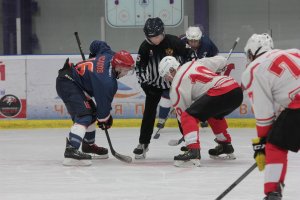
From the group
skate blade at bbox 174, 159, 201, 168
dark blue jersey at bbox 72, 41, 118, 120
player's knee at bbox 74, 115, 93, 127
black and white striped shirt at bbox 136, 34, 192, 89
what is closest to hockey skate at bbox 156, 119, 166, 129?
black and white striped shirt at bbox 136, 34, 192, 89

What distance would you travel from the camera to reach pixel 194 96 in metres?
4.83

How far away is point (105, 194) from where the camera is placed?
13.0ft

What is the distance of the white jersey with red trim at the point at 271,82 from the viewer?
3.19 meters

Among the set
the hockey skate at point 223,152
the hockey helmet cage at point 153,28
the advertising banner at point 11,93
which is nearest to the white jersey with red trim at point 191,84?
the hockey helmet cage at point 153,28

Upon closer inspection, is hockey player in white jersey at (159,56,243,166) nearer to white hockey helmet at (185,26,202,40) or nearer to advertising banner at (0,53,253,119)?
white hockey helmet at (185,26,202,40)

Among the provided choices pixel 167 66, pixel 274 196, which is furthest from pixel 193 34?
pixel 274 196

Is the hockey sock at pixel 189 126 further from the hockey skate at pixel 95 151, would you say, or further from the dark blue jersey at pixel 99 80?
the hockey skate at pixel 95 151

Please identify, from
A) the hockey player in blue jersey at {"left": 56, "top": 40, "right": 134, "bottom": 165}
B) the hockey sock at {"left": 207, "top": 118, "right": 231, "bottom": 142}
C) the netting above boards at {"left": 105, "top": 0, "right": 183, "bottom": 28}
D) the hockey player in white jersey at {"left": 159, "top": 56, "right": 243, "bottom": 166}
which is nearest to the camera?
the hockey player in white jersey at {"left": 159, "top": 56, "right": 243, "bottom": 166}

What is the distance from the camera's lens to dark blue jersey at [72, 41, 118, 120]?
4.92 meters

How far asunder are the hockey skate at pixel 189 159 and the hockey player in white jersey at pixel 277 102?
5.12 feet

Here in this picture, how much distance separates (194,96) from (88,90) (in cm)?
76

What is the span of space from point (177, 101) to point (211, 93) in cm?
21

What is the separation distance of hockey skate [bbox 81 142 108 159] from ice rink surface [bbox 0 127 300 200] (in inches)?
2.8

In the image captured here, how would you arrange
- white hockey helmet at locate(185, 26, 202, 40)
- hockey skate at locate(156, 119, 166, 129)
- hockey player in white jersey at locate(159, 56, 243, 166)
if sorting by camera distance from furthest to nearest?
1. hockey skate at locate(156, 119, 166, 129)
2. white hockey helmet at locate(185, 26, 202, 40)
3. hockey player in white jersey at locate(159, 56, 243, 166)
